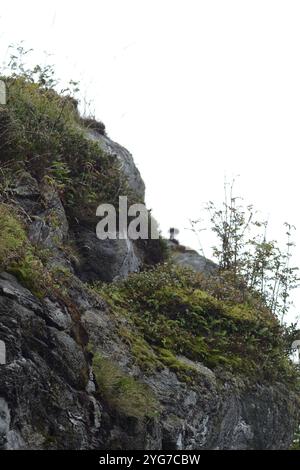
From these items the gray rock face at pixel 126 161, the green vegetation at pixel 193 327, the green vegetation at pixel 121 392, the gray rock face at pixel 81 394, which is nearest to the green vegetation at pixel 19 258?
the gray rock face at pixel 81 394

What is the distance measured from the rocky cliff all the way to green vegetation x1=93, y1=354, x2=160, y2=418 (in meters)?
0.01

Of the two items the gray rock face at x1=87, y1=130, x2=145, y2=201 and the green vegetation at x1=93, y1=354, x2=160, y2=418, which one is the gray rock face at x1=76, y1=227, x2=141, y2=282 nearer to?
the gray rock face at x1=87, y1=130, x2=145, y2=201

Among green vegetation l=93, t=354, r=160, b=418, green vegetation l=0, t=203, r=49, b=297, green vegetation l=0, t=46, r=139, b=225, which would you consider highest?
green vegetation l=0, t=46, r=139, b=225

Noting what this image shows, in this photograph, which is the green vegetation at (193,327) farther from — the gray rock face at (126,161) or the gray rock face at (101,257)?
the gray rock face at (126,161)

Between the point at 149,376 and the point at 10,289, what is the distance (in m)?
2.39

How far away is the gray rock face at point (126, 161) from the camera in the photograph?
551 inches

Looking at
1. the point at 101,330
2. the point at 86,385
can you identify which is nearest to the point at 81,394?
the point at 86,385

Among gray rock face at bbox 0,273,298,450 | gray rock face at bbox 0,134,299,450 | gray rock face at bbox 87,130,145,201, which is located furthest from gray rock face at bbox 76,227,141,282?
gray rock face at bbox 87,130,145,201

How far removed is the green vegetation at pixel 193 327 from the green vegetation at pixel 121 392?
38.4 inches

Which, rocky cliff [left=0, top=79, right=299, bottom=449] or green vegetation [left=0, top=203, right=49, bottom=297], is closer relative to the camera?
rocky cliff [left=0, top=79, right=299, bottom=449]

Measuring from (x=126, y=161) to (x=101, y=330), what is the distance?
713cm

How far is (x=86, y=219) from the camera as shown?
11.0m

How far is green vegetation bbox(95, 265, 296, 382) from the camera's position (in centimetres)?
890

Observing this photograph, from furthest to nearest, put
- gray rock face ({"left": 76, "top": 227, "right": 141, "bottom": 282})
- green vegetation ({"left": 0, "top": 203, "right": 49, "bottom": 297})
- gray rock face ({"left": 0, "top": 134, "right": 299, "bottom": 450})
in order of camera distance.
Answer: gray rock face ({"left": 76, "top": 227, "right": 141, "bottom": 282}) < green vegetation ({"left": 0, "top": 203, "right": 49, "bottom": 297}) < gray rock face ({"left": 0, "top": 134, "right": 299, "bottom": 450})
